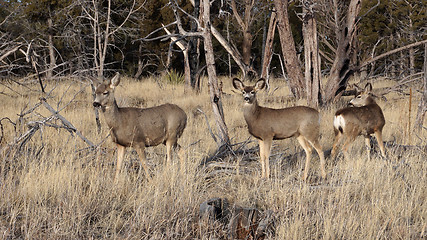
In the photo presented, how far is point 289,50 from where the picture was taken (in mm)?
11805

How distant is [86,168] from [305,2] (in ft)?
24.1

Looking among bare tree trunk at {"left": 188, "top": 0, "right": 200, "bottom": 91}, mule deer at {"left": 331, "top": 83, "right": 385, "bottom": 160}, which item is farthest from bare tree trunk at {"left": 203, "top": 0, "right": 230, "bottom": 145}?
bare tree trunk at {"left": 188, "top": 0, "right": 200, "bottom": 91}

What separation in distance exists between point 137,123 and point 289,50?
7.11 meters

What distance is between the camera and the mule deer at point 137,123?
5508 mm

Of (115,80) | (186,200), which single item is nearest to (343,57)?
(115,80)

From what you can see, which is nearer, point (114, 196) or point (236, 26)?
point (114, 196)

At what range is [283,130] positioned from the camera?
19.6ft

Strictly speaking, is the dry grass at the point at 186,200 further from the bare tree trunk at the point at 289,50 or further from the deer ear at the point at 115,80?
the bare tree trunk at the point at 289,50

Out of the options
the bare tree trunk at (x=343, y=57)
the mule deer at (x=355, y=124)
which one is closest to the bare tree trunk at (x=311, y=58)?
the bare tree trunk at (x=343, y=57)

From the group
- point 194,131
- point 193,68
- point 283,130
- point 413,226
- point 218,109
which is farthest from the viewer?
point 193,68

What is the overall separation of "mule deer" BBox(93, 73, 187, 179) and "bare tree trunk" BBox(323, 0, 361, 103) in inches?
279

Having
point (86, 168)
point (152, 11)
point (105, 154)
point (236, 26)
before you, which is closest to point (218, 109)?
point (105, 154)

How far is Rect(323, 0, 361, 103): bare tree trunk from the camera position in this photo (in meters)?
11.9

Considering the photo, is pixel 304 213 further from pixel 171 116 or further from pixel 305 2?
pixel 305 2
